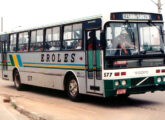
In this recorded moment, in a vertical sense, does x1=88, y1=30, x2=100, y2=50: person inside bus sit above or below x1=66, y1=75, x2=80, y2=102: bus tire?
above

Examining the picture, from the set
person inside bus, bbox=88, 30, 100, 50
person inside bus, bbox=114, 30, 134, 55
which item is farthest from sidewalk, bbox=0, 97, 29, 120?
person inside bus, bbox=114, 30, 134, 55

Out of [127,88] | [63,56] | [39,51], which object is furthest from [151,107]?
[39,51]

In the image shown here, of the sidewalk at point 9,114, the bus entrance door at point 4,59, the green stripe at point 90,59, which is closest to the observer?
the sidewalk at point 9,114

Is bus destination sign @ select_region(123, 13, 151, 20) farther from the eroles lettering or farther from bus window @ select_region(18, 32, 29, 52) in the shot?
bus window @ select_region(18, 32, 29, 52)

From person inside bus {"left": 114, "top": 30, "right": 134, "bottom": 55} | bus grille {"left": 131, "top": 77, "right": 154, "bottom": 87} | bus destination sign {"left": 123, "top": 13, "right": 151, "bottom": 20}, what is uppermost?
bus destination sign {"left": 123, "top": 13, "right": 151, "bottom": 20}

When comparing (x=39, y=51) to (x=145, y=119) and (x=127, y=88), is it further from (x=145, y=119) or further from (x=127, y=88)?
(x=145, y=119)

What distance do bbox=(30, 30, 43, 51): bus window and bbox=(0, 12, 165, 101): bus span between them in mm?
1202

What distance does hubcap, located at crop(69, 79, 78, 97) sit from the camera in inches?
534

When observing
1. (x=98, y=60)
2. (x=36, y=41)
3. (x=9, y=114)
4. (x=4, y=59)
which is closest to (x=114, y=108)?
(x=98, y=60)

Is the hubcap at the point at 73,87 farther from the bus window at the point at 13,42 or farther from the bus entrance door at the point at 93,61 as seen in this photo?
the bus window at the point at 13,42

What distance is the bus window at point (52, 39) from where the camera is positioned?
14.8 metres

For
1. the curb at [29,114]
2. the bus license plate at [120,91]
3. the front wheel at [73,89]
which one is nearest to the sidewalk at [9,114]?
the curb at [29,114]

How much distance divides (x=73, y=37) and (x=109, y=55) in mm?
2518

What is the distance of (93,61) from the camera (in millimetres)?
12203
